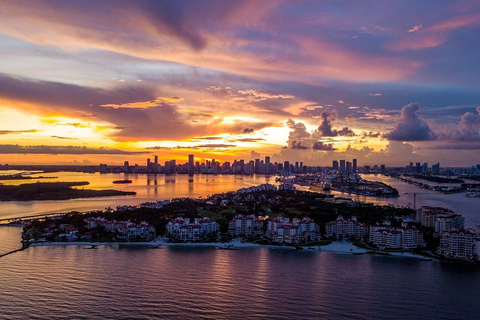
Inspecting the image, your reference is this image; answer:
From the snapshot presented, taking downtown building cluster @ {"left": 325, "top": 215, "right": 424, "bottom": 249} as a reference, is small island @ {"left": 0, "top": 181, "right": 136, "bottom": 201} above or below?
above

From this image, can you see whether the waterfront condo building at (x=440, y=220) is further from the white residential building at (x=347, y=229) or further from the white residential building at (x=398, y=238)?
the white residential building at (x=347, y=229)

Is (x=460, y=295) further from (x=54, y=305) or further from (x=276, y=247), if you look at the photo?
(x=54, y=305)

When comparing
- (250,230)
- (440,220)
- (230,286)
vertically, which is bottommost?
(230,286)

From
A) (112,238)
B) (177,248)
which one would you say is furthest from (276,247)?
(112,238)

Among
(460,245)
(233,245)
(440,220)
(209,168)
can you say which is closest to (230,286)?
(233,245)

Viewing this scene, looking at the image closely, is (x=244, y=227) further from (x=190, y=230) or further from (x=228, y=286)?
(x=228, y=286)

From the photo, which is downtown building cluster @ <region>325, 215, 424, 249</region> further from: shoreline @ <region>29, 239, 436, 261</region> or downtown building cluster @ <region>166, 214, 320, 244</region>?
downtown building cluster @ <region>166, 214, 320, 244</region>

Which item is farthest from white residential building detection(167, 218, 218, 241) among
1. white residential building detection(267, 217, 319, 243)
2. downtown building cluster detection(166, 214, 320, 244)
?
white residential building detection(267, 217, 319, 243)

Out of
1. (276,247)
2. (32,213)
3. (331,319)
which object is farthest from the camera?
(32,213)

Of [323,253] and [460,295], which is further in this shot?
[323,253]
